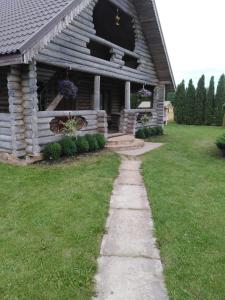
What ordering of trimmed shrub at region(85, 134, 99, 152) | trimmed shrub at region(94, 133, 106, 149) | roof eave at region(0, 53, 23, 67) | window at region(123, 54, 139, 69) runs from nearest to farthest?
roof eave at region(0, 53, 23, 67) < trimmed shrub at region(85, 134, 99, 152) < trimmed shrub at region(94, 133, 106, 149) < window at region(123, 54, 139, 69)

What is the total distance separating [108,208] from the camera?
214 inches

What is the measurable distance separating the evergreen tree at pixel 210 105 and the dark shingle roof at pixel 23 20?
835 inches

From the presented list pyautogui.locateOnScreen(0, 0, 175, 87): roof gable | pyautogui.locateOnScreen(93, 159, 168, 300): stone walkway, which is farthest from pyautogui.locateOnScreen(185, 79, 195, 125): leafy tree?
pyautogui.locateOnScreen(93, 159, 168, 300): stone walkway

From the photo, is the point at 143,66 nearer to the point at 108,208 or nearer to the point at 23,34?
the point at 23,34

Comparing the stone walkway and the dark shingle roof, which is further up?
the dark shingle roof

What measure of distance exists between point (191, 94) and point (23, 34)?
2387 cm

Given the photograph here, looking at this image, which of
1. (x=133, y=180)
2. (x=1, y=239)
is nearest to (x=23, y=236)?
(x=1, y=239)

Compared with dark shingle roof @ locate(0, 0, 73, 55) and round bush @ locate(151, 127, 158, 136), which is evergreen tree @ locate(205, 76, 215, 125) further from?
dark shingle roof @ locate(0, 0, 73, 55)

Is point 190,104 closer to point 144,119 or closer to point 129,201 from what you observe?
point 144,119

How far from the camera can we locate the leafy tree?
2934 cm

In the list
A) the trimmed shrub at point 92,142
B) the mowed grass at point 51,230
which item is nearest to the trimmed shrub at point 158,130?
the trimmed shrub at point 92,142

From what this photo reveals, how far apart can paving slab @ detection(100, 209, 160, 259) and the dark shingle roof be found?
4.81 meters

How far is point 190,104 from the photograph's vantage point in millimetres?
29344

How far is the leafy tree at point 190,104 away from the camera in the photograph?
2934cm
